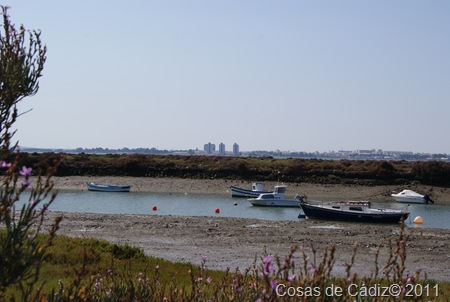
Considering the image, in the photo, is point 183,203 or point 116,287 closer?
point 116,287

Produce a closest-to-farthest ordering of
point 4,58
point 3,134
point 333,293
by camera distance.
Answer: point 333,293
point 3,134
point 4,58

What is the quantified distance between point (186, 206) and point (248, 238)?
719 inches

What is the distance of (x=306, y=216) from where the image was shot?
40.1 meters

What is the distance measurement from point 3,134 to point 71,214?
31.6 metres

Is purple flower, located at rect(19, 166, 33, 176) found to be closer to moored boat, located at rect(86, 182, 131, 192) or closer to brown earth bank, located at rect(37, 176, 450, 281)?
brown earth bank, located at rect(37, 176, 450, 281)

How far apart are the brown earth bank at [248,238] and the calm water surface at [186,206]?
16.3ft

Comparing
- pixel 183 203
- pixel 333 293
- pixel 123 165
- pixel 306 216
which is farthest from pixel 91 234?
pixel 123 165

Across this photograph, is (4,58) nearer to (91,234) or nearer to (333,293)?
(333,293)

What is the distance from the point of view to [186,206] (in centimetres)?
4591

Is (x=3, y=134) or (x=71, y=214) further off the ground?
(x=3, y=134)

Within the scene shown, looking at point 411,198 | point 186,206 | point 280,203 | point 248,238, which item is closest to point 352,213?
point 280,203

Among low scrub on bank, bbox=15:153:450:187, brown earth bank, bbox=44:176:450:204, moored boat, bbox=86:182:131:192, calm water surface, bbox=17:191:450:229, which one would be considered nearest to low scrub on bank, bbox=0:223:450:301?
calm water surface, bbox=17:191:450:229

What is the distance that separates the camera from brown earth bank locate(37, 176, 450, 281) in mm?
22234

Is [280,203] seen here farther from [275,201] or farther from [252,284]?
[252,284]
